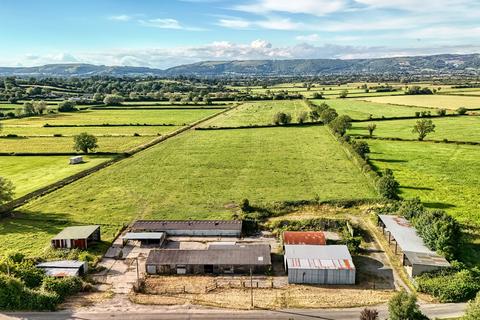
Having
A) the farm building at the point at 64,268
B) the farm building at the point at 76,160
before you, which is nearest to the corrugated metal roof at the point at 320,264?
the farm building at the point at 64,268

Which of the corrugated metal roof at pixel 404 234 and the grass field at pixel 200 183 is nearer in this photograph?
the corrugated metal roof at pixel 404 234

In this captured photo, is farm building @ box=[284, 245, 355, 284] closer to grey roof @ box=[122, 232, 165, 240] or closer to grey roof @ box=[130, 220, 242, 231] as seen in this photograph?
grey roof @ box=[130, 220, 242, 231]

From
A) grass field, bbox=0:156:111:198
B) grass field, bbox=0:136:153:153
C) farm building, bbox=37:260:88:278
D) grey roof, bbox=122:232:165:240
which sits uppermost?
grass field, bbox=0:136:153:153

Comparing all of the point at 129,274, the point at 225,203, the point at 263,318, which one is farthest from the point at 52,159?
the point at 263,318

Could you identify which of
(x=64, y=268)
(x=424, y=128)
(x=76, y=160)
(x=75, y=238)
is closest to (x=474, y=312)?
(x=64, y=268)

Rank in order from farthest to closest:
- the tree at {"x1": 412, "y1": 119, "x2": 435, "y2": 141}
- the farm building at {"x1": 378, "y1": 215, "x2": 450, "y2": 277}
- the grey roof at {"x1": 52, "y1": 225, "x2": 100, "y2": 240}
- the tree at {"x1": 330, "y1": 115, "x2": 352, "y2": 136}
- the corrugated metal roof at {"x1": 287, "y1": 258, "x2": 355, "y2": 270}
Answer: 1. the tree at {"x1": 330, "y1": 115, "x2": 352, "y2": 136}
2. the tree at {"x1": 412, "y1": 119, "x2": 435, "y2": 141}
3. the grey roof at {"x1": 52, "y1": 225, "x2": 100, "y2": 240}
4. the corrugated metal roof at {"x1": 287, "y1": 258, "x2": 355, "y2": 270}
5. the farm building at {"x1": 378, "y1": 215, "x2": 450, "y2": 277}

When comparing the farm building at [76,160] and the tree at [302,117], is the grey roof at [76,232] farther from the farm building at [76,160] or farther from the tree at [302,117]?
the tree at [302,117]

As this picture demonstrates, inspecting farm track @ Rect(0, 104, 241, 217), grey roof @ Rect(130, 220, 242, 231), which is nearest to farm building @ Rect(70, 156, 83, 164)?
farm track @ Rect(0, 104, 241, 217)

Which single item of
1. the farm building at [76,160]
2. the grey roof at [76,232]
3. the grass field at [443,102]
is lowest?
the grey roof at [76,232]

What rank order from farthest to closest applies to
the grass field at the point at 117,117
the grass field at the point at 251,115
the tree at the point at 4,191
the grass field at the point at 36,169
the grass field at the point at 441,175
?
the grass field at the point at 117,117 < the grass field at the point at 251,115 < the grass field at the point at 36,169 < the tree at the point at 4,191 < the grass field at the point at 441,175
